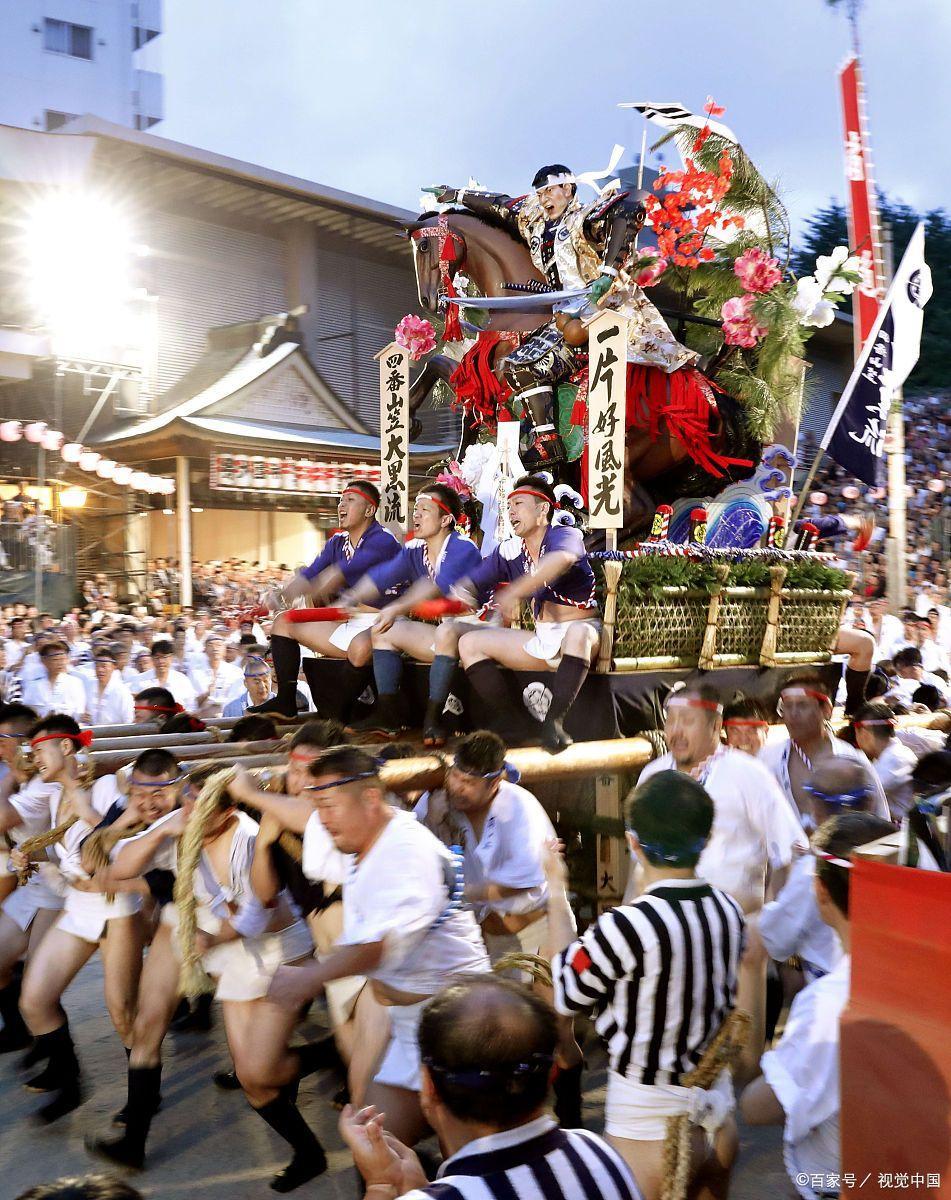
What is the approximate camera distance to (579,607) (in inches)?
194

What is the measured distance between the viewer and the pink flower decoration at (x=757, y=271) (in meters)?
6.46

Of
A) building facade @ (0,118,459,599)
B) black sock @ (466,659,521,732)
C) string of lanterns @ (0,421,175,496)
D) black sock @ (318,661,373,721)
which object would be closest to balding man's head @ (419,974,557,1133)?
black sock @ (466,659,521,732)

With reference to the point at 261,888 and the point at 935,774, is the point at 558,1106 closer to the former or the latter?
the point at 261,888

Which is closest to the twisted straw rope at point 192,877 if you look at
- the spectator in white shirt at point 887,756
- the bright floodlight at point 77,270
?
the spectator in white shirt at point 887,756

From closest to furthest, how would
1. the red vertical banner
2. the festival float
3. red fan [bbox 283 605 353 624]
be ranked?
red fan [bbox 283 605 353 624]
the festival float
the red vertical banner

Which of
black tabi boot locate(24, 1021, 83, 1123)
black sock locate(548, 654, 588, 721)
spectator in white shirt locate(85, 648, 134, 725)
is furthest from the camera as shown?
spectator in white shirt locate(85, 648, 134, 725)

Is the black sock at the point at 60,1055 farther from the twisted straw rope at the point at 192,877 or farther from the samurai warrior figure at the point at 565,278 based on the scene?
the samurai warrior figure at the point at 565,278

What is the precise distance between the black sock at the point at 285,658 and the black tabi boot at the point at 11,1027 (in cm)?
181

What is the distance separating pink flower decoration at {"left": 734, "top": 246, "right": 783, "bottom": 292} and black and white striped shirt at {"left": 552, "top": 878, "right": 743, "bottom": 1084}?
489 cm

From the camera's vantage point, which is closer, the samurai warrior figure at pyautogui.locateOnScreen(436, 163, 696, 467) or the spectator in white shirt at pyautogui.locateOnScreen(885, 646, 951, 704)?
the samurai warrior figure at pyautogui.locateOnScreen(436, 163, 696, 467)

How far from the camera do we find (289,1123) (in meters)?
3.46

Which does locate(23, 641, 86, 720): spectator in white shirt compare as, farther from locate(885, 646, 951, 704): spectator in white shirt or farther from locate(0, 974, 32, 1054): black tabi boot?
locate(885, 646, 951, 704): spectator in white shirt

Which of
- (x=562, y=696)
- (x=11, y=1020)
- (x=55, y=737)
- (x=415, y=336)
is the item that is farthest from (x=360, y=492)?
(x=11, y=1020)

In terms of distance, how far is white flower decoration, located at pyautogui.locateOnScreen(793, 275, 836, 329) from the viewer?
21.7ft
